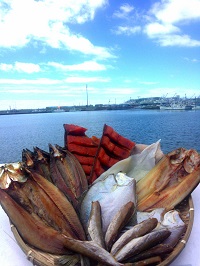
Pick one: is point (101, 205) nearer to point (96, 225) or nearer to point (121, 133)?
point (96, 225)

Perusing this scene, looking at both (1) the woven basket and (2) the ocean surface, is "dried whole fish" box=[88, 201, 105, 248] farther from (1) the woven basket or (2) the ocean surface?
(2) the ocean surface

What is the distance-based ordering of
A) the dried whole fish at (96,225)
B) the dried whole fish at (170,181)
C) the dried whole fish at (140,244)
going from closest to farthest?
1. the dried whole fish at (140,244)
2. the dried whole fish at (96,225)
3. the dried whole fish at (170,181)

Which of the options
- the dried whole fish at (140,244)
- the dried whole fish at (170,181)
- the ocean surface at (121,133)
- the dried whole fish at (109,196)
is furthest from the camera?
the ocean surface at (121,133)

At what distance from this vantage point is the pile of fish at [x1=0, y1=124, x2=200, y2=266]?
6.31 feet

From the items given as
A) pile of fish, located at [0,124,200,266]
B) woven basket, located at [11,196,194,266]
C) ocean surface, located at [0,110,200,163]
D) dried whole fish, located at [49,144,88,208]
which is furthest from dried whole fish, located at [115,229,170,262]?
ocean surface, located at [0,110,200,163]

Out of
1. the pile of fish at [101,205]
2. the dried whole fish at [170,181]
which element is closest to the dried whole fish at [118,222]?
the pile of fish at [101,205]

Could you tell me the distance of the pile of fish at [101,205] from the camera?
192 centimetres

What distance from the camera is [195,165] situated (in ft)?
9.14

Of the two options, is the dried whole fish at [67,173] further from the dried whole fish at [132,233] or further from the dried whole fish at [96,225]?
the dried whole fish at [132,233]

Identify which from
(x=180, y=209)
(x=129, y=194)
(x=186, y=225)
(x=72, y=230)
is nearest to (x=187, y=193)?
(x=180, y=209)

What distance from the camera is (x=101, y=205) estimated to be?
7.76 feet

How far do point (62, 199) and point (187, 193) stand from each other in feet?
3.78

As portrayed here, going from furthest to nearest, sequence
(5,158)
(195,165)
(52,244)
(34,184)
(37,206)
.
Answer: (5,158) → (195,165) → (34,184) → (37,206) → (52,244)

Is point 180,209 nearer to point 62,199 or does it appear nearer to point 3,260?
point 62,199
